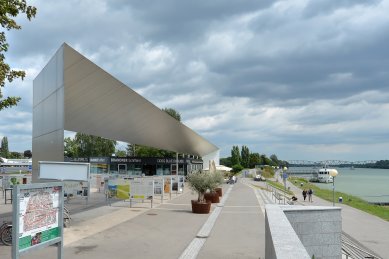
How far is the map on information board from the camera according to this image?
20.6 feet

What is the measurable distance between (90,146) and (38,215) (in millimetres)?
95959

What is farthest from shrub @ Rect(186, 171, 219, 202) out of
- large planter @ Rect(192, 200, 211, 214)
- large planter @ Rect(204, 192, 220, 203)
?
large planter @ Rect(204, 192, 220, 203)

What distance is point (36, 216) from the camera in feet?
21.8

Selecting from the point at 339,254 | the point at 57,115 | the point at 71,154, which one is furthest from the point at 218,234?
the point at 71,154

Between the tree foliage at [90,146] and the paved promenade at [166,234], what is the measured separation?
78497 mm

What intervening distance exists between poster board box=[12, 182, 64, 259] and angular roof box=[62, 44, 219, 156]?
6.73m

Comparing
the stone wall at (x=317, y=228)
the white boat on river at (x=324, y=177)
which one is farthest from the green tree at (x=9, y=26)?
the white boat on river at (x=324, y=177)

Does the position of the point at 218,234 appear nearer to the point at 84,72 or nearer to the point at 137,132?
the point at 84,72

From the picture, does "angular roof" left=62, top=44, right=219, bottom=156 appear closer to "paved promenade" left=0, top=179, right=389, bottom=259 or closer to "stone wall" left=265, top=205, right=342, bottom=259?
"paved promenade" left=0, top=179, right=389, bottom=259

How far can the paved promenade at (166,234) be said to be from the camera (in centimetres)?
1064

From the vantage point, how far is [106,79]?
15.6 metres

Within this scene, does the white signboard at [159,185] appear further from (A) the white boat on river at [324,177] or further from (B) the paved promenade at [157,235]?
(A) the white boat on river at [324,177]

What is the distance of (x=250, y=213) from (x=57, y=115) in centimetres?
1105

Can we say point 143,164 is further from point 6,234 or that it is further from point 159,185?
point 6,234
